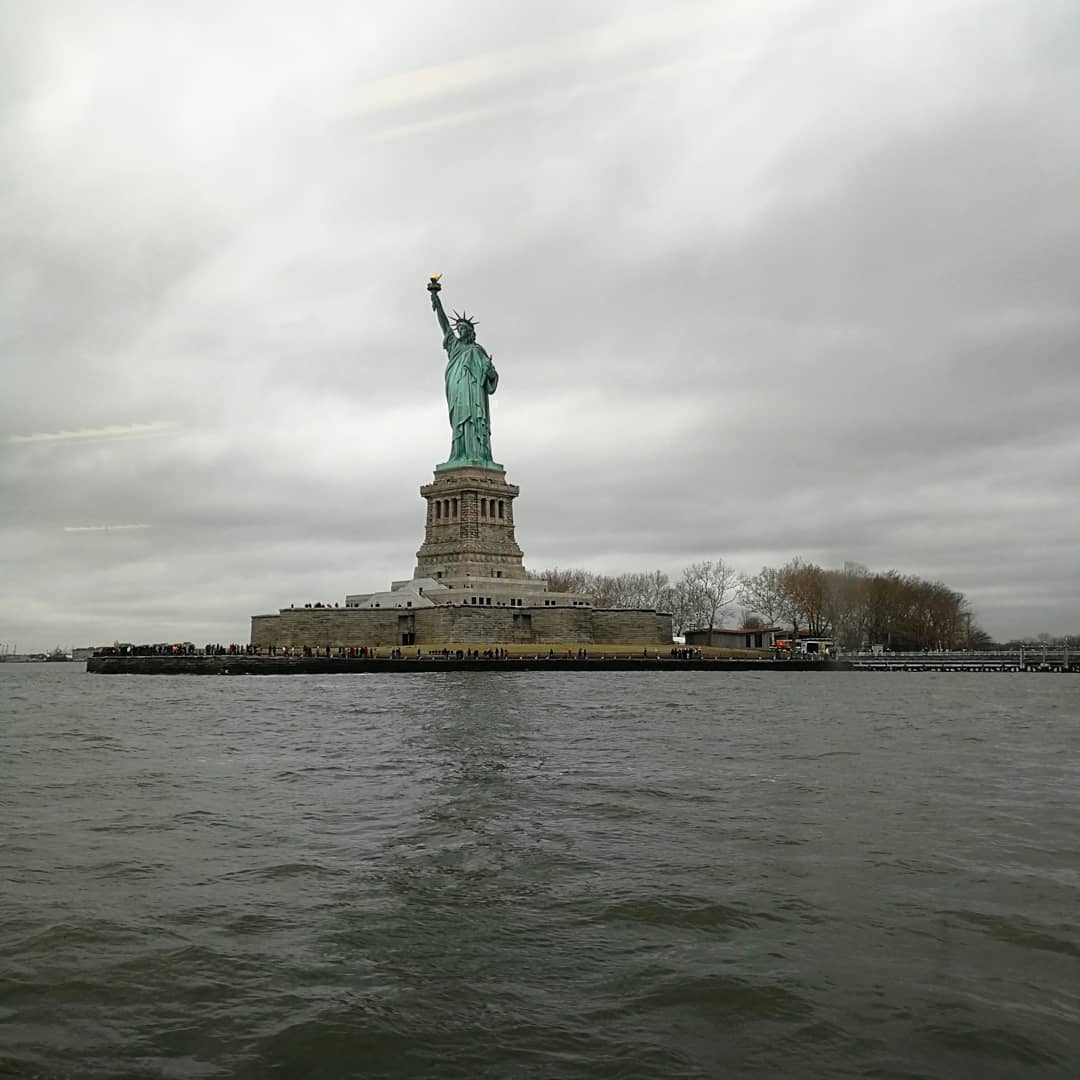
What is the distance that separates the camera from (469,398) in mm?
84625

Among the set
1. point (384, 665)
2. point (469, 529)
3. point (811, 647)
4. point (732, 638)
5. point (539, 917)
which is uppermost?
point (469, 529)

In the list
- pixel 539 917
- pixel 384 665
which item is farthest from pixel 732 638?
pixel 539 917

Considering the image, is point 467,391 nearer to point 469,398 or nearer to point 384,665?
point 469,398

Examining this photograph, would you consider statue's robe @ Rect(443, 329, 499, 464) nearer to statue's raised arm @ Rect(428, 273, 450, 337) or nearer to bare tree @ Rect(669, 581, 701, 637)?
statue's raised arm @ Rect(428, 273, 450, 337)

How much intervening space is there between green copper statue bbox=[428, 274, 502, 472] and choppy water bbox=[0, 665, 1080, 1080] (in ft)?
213

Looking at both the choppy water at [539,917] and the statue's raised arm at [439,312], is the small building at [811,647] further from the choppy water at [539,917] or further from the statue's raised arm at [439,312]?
the choppy water at [539,917]

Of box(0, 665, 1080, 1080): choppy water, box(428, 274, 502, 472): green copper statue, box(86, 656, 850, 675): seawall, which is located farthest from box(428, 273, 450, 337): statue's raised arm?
box(0, 665, 1080, 1080): choppy water

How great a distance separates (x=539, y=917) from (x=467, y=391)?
77.4 metres

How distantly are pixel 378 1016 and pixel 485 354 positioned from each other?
82.5 metres

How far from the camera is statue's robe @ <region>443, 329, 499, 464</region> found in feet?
278

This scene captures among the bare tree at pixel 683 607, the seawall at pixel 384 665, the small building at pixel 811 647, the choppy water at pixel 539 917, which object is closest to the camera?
the choppy water at pixel 539 917

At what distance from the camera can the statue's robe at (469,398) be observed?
3334 inches

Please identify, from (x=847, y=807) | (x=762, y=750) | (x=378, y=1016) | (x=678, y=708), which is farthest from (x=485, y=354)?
(x=378, y=1016)

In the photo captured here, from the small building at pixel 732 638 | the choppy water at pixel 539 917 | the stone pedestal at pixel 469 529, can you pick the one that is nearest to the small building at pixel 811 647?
the small building at pixel 732 638
